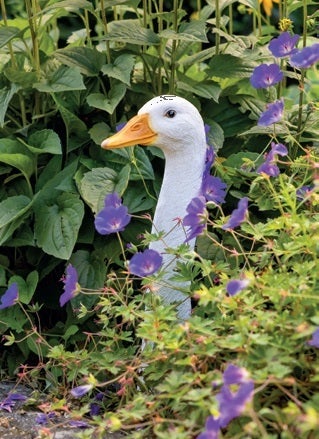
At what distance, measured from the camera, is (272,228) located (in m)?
2.14

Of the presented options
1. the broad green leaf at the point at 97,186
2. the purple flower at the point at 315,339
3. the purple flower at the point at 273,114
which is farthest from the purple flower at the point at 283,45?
the purple flower at the point at 315,339

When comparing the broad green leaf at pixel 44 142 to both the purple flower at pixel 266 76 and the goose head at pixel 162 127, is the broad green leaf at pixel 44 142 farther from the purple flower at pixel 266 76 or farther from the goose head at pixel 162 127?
the purple flower at pixel 266 76

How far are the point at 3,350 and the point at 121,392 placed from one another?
0.96m

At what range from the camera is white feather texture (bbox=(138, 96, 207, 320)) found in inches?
94.3

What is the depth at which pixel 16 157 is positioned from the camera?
9.16ft

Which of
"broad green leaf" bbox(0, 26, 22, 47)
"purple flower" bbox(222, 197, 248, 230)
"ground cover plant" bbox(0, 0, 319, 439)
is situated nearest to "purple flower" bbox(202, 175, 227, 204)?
"ground cover plant" bbox(0, 0, 319, 439)

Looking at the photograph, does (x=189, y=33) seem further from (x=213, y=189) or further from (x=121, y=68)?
(x=213, y=189)

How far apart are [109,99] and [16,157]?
353mm

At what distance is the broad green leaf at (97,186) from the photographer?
2715mm

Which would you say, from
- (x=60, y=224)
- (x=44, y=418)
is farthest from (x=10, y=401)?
(x=60, y=224)

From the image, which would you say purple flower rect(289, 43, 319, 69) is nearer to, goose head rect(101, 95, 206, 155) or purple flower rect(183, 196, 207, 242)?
goose head rect(101, 95, 206, 155)

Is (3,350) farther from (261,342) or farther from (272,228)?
(261,342)

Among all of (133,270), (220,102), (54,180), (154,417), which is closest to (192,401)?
(154,417)

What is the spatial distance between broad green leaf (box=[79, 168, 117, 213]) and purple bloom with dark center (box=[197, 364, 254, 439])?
1.04m
